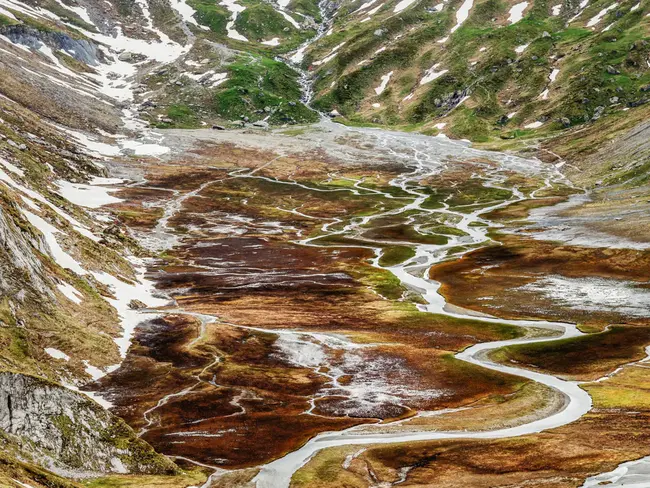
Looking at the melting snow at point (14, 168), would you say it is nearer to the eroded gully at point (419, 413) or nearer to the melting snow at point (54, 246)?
the eroded gully at point (419, 413)

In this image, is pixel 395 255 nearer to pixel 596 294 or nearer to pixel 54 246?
pixel 596 294

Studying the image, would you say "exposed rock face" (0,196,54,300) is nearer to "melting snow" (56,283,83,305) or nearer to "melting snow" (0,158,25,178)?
"melting snow" (56,283,83,305)

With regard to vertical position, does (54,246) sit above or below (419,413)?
above

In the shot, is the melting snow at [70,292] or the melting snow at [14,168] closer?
the melting snow at [70,292]

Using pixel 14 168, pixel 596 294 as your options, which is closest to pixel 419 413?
pixel 596 294

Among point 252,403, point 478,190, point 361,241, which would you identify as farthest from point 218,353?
point 478,190

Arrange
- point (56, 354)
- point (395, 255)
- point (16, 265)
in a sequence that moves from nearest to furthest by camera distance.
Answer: point (56, 354) < point (16, 265) < point (395, 255)

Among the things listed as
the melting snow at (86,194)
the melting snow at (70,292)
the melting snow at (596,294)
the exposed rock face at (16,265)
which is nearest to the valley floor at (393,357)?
the melting snow at (596,294)

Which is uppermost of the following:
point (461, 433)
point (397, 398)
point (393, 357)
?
point (393, 357)

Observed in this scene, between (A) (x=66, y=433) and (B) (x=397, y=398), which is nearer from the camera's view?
(A) (x=66, y=433)

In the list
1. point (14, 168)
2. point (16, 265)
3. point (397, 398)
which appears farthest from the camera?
point (14, 168)
